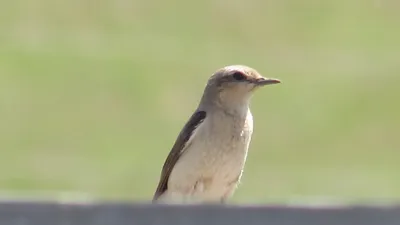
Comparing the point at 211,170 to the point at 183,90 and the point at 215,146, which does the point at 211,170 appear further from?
the point at 183,90

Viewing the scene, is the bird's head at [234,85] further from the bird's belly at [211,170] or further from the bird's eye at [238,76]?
the bird's belly at [211,170]

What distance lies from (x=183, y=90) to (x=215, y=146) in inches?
1121

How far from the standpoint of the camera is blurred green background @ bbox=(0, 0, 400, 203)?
98.9ft

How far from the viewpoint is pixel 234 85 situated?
8.33 metres

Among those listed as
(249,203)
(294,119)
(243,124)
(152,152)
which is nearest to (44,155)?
(152,152)

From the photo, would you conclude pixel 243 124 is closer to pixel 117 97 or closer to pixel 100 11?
pixel 117 97

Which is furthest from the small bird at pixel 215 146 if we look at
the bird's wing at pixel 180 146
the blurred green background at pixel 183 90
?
the blurred green background at pixel 183 90

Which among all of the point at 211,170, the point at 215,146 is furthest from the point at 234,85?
the point at 211,170

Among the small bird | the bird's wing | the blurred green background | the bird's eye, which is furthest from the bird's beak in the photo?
the blurred green background

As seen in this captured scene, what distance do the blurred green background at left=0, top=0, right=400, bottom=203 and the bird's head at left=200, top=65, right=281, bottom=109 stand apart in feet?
55.4

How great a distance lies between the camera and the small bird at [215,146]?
7.73m

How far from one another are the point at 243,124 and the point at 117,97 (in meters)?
28.2

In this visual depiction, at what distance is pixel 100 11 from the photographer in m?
42.8

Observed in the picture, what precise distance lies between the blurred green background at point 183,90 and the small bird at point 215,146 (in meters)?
17.0
